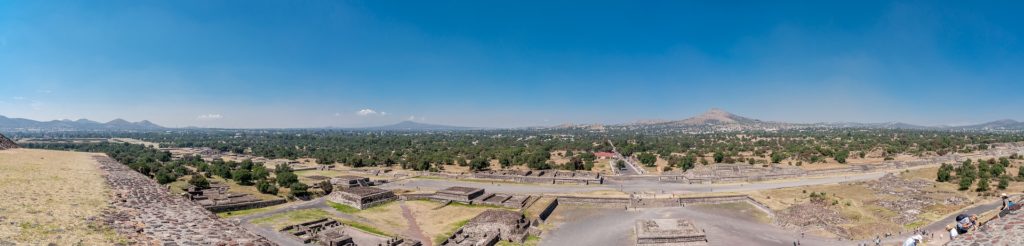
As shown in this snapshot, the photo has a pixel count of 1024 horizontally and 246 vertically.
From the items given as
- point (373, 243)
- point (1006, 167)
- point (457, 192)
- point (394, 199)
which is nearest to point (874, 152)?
point (1006, 167)

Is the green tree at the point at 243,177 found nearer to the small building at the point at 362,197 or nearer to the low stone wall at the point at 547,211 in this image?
the small building at the point at 362,197

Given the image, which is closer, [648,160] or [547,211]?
[547,211]

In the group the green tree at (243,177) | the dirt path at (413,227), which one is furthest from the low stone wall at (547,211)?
the green tree at (243,177)

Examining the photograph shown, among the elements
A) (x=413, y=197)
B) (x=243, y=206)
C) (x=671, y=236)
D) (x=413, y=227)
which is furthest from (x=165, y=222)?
(x=413, y=197)

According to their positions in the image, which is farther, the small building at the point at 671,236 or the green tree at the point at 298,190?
the green tree at the point at 298,190

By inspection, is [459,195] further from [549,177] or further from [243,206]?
[243,206]

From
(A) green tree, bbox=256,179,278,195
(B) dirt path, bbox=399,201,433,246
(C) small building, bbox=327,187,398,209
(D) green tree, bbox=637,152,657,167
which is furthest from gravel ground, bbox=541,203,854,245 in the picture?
(D) green tree, bbox=637,152,657,167

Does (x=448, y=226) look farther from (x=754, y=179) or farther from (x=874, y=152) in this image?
(x=874, y=152)
